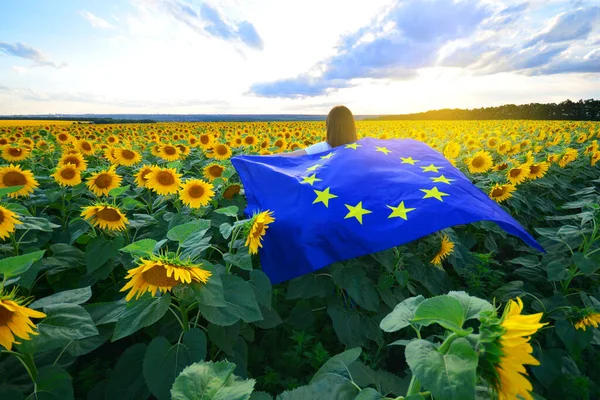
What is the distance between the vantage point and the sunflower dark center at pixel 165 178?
3.35m

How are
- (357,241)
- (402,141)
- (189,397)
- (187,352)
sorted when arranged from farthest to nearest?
(402,141) → (357,241) → (187,352) → (189,397)

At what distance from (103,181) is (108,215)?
3.96ft

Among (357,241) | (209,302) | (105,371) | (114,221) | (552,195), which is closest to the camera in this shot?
(209,302)

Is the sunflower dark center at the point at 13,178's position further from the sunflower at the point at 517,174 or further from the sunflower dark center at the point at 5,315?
the sunflower at the point at 517,174

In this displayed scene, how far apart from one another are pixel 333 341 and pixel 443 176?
2.19 meters

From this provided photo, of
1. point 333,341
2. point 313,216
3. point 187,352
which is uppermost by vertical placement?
point 313,216

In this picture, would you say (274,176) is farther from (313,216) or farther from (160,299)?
(160,299)

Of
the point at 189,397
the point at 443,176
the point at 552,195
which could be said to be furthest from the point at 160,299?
the point at 552,195

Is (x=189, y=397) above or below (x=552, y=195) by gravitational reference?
above

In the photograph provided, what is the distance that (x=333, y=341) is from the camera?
2.86 metres

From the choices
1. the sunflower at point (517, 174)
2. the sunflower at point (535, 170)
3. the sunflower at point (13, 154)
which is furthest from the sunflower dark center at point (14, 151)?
the sunflower at point (535, 170)

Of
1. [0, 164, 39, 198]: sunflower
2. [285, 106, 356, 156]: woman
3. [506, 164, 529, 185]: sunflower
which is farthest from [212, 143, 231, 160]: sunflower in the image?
[506, 164, 529, 185]: sunflower

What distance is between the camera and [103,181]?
3.29m

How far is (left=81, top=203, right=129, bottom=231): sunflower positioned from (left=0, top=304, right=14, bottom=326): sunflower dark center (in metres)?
1.19
